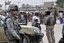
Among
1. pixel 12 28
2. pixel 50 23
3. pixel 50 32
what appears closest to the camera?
pixel 12 28

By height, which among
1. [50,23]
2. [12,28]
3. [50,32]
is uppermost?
[12,28]

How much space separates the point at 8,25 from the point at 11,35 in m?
0.22

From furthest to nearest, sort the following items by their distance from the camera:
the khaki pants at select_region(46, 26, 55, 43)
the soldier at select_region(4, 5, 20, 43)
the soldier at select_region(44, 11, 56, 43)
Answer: the khaki pants at select_region(46, 26, 55, 43)
the soldier at select_region(44, 11, 56, 43)
the soldier at select_region(4, 5, 20, 43)

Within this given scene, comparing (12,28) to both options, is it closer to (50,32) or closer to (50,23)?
(50,23)

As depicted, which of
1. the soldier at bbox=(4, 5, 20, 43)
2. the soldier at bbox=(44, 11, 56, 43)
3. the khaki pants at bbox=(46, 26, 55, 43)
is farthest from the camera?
the khaki pants at bbox=(46, 26, 55, 43)

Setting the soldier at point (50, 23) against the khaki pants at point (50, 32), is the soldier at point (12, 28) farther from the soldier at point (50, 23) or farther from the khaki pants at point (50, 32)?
the khaki pants at point (50, 32)

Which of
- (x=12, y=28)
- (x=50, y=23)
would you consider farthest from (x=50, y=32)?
(x=12, y=28)

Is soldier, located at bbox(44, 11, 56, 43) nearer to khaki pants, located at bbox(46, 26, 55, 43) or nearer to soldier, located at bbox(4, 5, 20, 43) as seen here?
khaki pants, located at bbox(46, 26, 55, 43)

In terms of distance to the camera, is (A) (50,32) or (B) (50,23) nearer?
(B) (50,23)

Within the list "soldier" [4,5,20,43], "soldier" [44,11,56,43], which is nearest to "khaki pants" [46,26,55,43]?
"soldier" [44,11,56,43]

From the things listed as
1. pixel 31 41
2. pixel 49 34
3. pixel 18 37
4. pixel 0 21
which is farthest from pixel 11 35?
pixel 49 34

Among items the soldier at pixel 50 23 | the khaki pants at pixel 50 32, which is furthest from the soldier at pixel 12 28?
the khaki pants at pixel 50 32

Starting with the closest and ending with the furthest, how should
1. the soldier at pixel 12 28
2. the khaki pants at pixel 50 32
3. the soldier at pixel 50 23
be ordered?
the soldier at pixel 12 28 < the soldier at pixel 50 23 < the khaki pants at pixel 50 32

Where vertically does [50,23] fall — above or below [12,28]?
below
